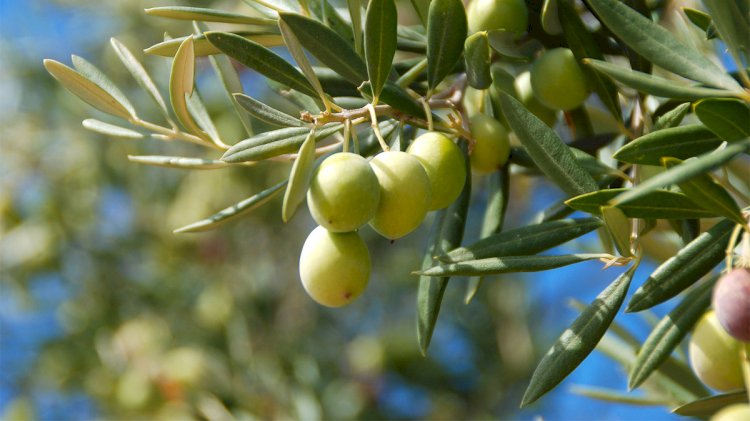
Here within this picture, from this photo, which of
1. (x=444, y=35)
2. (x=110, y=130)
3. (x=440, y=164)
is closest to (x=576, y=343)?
(x=440, y=164)

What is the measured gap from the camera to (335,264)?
2.51 ft

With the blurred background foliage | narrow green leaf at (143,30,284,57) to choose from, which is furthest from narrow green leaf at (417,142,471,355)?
the blurred background foliage

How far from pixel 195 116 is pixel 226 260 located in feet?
7.67

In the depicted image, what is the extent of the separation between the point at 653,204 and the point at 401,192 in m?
0.20

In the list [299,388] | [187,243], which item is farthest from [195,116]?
[187,243]

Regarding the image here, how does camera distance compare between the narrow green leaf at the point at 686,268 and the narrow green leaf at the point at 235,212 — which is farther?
the narrow green leaf at the point at 235,212

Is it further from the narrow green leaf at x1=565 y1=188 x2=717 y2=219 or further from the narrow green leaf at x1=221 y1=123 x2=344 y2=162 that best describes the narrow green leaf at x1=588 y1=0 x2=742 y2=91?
the narrow green leaf at x1=221 y1=123 x2=344 y2=162

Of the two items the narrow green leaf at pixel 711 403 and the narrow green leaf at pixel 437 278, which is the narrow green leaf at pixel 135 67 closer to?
the narrow green leaf at pixel 437 278

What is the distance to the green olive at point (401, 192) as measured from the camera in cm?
72

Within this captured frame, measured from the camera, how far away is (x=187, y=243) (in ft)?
10.7

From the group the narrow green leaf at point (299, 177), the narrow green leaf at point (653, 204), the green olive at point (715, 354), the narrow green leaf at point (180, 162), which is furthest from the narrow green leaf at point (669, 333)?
the narrow green leaf at point (180, 162)

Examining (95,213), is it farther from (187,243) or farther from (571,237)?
(571,237)

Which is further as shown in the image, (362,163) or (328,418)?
(328,418)

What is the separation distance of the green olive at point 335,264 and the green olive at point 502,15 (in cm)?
25
